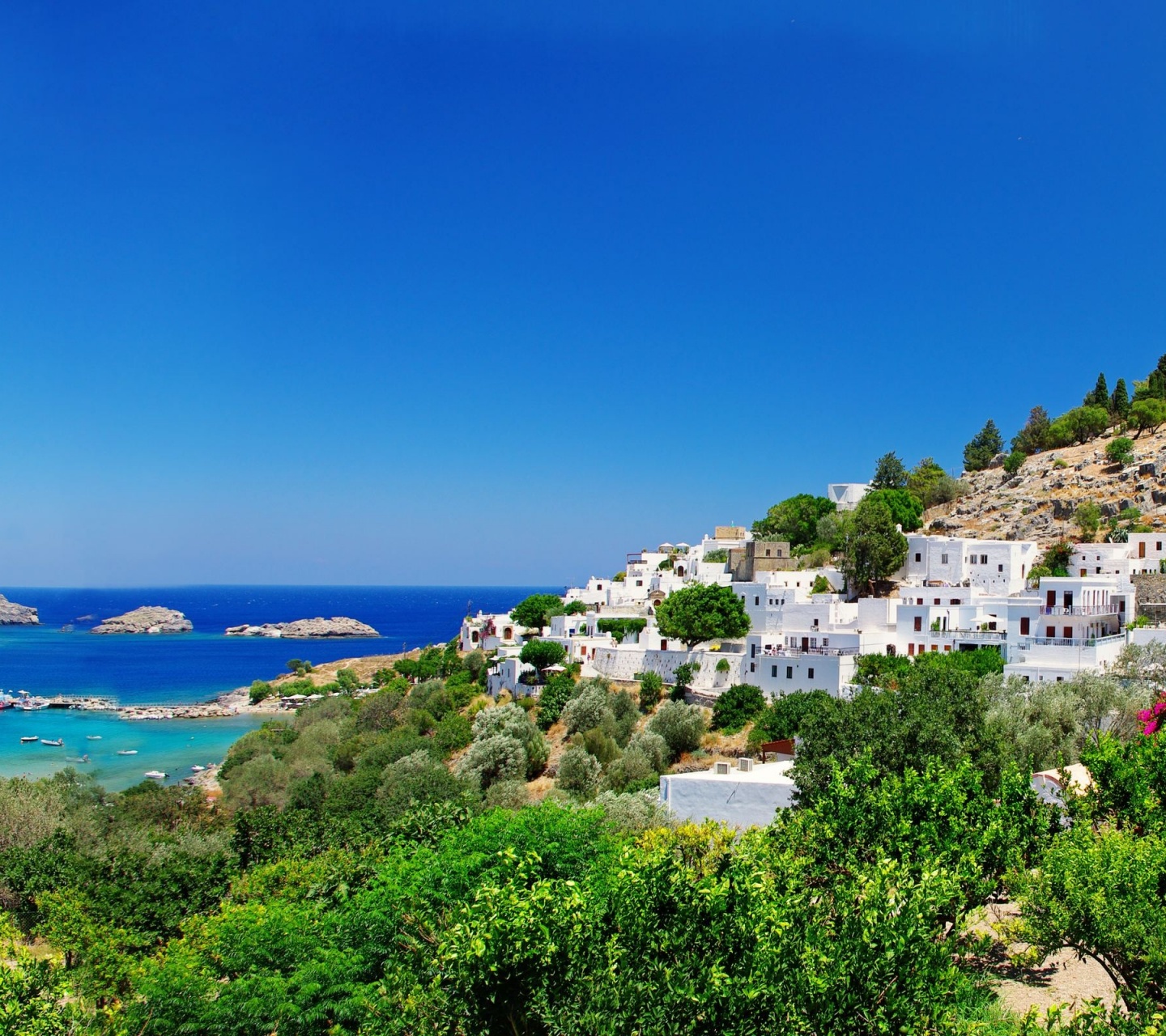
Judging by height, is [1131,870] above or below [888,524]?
below

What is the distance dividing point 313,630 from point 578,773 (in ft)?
478

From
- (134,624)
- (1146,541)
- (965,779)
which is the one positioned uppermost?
(1146,541)

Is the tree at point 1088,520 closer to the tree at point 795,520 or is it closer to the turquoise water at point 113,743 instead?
the tree at point 795,520

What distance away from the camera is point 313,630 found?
171m

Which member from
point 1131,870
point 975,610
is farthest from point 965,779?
point 975,610

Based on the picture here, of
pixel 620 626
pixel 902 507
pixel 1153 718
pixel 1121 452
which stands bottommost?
pixel 620 626

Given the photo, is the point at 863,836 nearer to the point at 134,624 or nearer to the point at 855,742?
the point at 855,742

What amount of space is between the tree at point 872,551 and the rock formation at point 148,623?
158335 mm

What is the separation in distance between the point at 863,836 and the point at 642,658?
3202 centimetres

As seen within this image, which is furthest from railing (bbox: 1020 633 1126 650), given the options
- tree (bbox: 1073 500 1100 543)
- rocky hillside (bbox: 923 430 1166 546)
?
rocky hillside (bbox: 923 430 1166 546)

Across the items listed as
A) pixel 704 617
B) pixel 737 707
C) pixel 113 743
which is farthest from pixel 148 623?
pixel 737 707

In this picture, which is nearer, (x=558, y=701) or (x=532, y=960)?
(x=532, y=960)

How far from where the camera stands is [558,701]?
42531 mm

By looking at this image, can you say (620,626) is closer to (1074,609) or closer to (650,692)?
(650,692)
